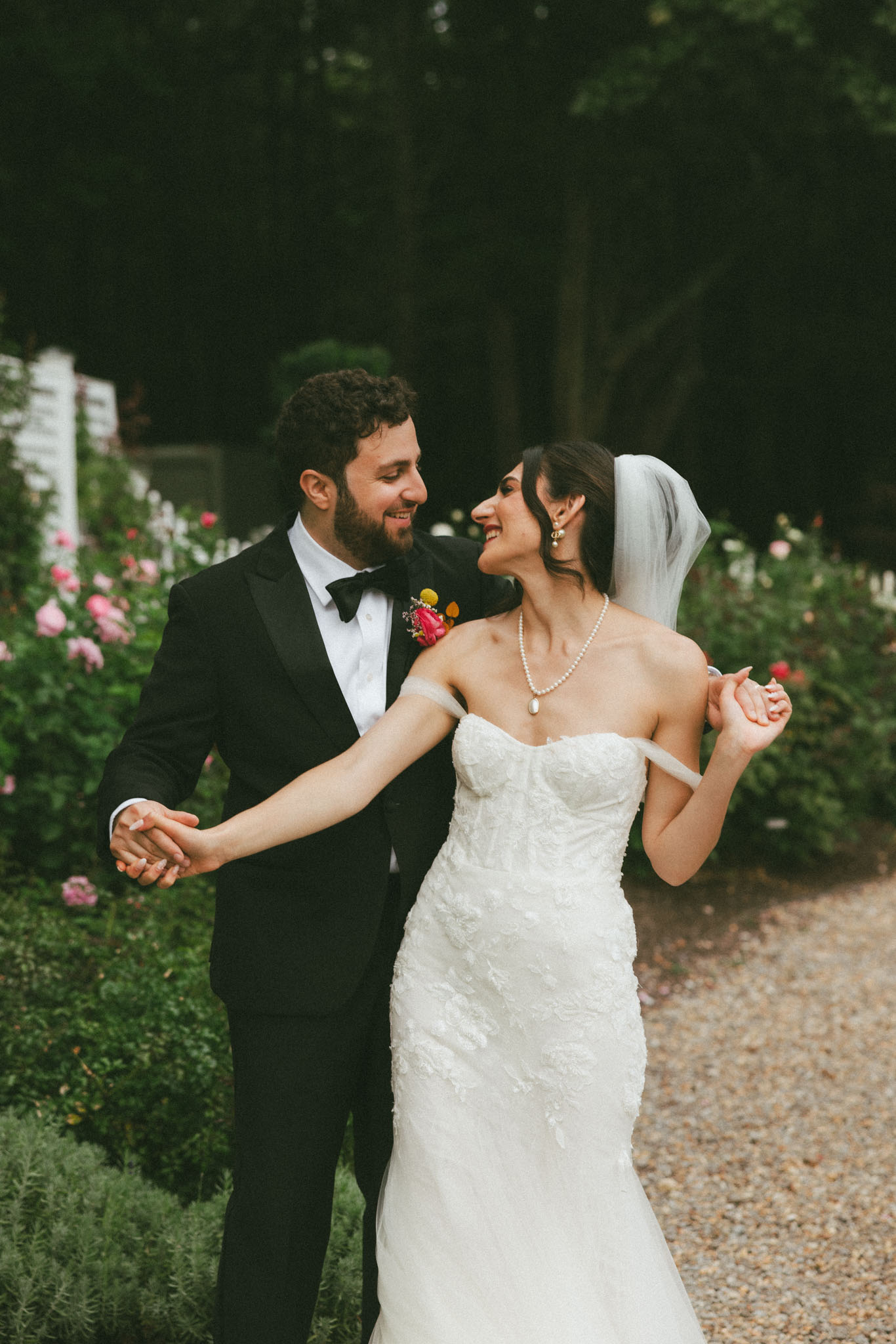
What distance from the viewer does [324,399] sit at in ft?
8.79

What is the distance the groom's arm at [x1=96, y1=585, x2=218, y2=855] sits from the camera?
2.66m

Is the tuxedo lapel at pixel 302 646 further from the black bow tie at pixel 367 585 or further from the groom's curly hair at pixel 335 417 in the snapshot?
the groom's curly hair at pixel 335 417

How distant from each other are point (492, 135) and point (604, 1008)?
1439cm

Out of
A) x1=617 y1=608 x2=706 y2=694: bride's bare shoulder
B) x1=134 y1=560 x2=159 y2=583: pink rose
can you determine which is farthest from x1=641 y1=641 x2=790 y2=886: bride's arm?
x1=134 y1=560 x2=159 y2=583: pink rose

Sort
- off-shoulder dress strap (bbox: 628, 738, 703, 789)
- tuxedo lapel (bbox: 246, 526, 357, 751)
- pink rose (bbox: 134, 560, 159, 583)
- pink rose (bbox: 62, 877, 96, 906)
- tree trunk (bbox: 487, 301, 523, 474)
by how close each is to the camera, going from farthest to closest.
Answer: tree trunk (bbox: 487, 301, 523, 474) < pink rose (bbox: 134, 560, 159, 583) < pink rose (bbox: 62, 877, 96, 906) < tuxedo lapel (bbox: 246, 526, 357, 751) < off-shoulder dress strap (bbox: 628, 738, 703, 789)

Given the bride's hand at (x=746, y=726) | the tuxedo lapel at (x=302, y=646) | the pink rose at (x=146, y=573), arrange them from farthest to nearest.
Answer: the pink rose at (x=146, y=573), the tuxedo lapel at (x=302, y=646), the bride's hand at (x=746, y=726)

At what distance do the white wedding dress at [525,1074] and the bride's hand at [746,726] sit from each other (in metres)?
0.18

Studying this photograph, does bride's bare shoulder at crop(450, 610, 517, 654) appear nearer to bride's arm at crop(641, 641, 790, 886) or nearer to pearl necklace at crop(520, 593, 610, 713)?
pearl necklace at crop(520, 593, 610, 713)

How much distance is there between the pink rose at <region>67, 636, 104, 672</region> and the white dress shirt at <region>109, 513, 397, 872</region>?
7.87ft

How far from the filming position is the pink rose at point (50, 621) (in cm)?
492

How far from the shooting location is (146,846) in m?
2.41

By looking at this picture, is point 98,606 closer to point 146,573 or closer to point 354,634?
point 146,573

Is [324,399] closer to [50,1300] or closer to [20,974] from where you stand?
[50,1300]

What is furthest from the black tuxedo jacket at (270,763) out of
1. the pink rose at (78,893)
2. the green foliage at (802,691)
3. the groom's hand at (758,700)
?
the green foliage at (802,691)
